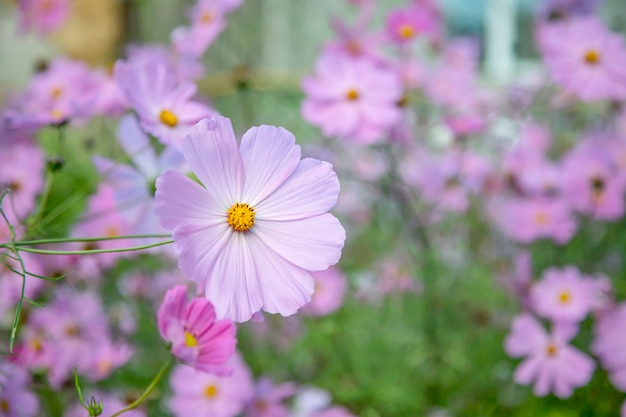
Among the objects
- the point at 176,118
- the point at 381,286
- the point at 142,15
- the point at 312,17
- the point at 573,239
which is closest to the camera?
the point at 176,118

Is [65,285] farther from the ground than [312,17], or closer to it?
closer to it

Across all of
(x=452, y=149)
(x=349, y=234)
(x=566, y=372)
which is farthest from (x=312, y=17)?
(x=566, y=372)

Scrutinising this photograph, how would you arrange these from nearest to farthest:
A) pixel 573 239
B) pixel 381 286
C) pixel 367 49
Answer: pixel 367 49 → pixel 573 239 → pixel 381 286

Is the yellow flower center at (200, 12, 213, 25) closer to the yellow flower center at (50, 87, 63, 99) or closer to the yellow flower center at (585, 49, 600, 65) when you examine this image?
the yellow flower center at (50, 87, 63, 99)

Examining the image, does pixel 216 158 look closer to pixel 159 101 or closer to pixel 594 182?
pixel 159 101

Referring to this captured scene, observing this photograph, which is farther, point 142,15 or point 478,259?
point 142,15

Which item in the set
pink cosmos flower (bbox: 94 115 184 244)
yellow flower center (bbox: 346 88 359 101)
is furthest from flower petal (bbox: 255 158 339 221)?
yellow flower center (bbox: 346 88 359 101)

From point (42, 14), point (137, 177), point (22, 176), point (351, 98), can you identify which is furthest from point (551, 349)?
point (42, 14)

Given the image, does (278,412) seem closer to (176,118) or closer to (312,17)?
(176,118)

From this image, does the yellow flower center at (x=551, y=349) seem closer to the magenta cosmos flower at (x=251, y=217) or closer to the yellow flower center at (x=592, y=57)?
the yellow flower center at (x=592, y=57)
